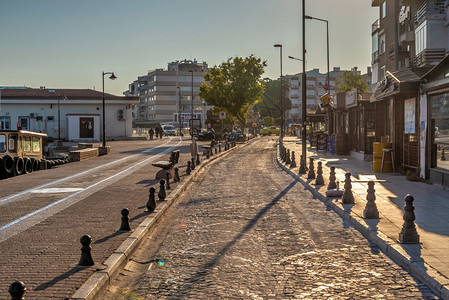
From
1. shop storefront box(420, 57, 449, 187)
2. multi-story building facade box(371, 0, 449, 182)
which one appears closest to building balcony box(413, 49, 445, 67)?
multi-story building facade box(371, 0, 449, 182)

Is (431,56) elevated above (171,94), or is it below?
below

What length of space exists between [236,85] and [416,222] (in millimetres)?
60527

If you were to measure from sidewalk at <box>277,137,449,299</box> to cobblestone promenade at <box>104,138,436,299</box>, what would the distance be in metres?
0.19

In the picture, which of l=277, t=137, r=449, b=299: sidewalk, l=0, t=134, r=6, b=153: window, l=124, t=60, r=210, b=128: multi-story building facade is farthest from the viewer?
l=124, t=60, r=210, b=128: multi-story building facade

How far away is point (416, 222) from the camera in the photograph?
10.8 m

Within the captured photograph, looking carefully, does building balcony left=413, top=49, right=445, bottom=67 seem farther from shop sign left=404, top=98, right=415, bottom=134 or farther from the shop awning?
shop sign left=404, top=98, right=415, bottom=134

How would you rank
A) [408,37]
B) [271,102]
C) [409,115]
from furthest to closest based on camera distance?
[271,102], [408,37], [409,115]

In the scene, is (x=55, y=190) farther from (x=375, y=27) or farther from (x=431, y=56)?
(x=375, y=27)

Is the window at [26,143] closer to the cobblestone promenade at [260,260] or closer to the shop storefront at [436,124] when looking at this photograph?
the cobblestone promenade at [260,260]

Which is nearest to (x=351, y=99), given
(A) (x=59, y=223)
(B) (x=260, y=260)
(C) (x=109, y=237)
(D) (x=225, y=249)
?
(A) (x=59, y=223)

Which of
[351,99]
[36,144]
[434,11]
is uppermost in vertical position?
[434,11]

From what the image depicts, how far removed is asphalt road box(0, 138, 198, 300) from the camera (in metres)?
6.94

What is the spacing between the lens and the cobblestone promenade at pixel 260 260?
21.9 feet

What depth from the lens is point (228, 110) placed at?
236ft
